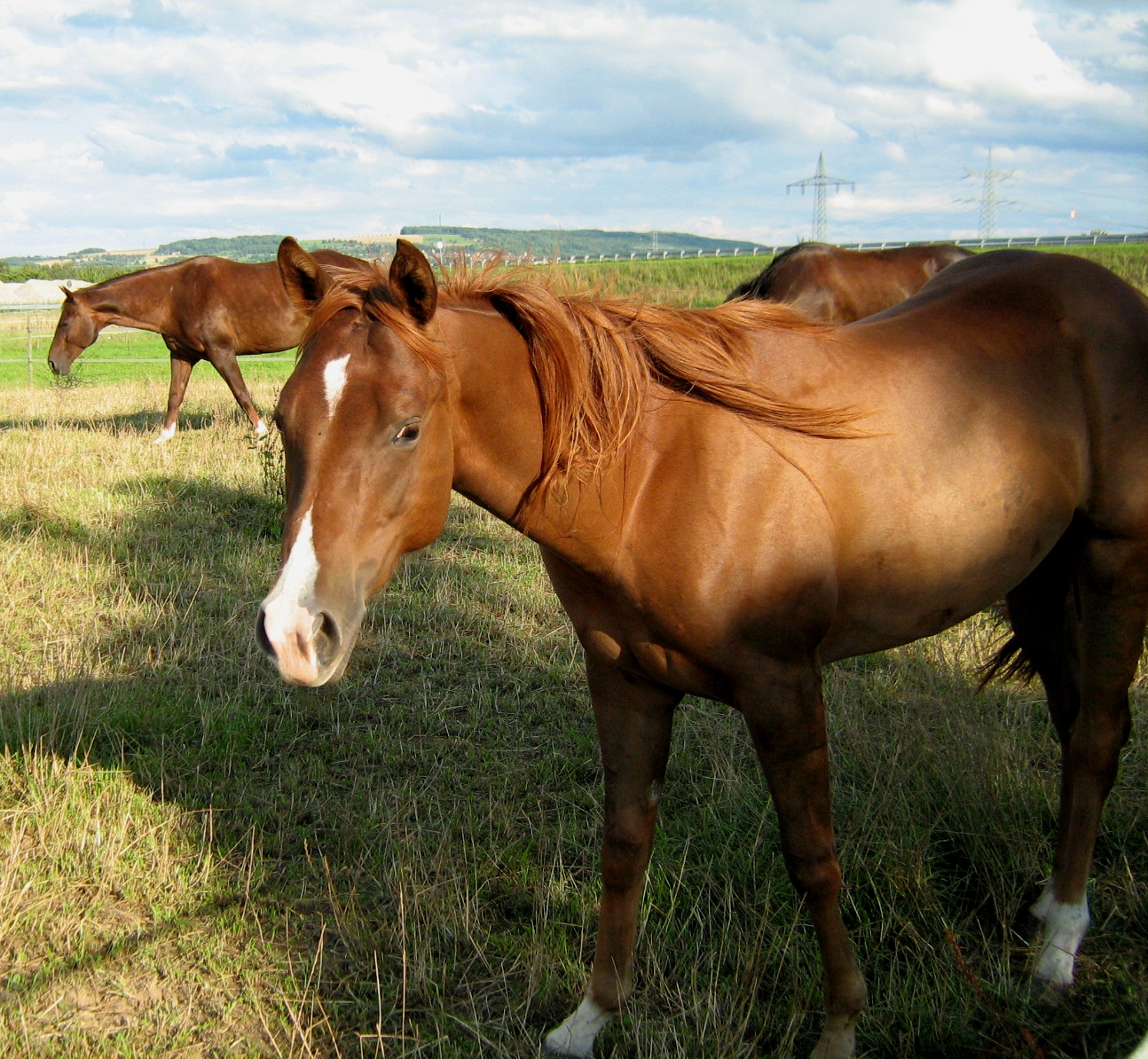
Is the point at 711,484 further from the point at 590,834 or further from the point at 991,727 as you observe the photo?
the point at 991,727

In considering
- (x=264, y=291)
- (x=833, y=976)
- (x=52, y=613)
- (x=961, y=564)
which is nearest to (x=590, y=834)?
(x=833, y=976)

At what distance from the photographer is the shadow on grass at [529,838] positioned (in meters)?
2.44

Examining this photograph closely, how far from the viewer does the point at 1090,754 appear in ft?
9.37

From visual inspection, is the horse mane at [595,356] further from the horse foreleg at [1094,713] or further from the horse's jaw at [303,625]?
the horse foreleg at [1094,713]

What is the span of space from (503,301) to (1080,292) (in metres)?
1.81

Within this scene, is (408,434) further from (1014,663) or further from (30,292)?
(30,292)

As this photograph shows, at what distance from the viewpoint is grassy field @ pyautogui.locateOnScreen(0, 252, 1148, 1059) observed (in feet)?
7.97

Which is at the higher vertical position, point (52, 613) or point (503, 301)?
point (503, 301)

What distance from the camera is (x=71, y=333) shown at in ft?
40.1

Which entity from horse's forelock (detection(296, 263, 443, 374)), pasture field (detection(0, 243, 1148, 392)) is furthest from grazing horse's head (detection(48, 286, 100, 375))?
horse's forelock (detection(296, 263, 443, 374))

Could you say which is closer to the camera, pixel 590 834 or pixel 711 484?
pixel 711 484

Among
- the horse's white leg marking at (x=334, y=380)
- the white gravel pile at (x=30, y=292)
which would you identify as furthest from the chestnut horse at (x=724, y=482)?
the white gravel pile at (x=30, y=292)

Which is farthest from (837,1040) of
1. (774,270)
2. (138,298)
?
(138,298)

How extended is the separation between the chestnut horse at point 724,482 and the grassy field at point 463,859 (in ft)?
0.71
